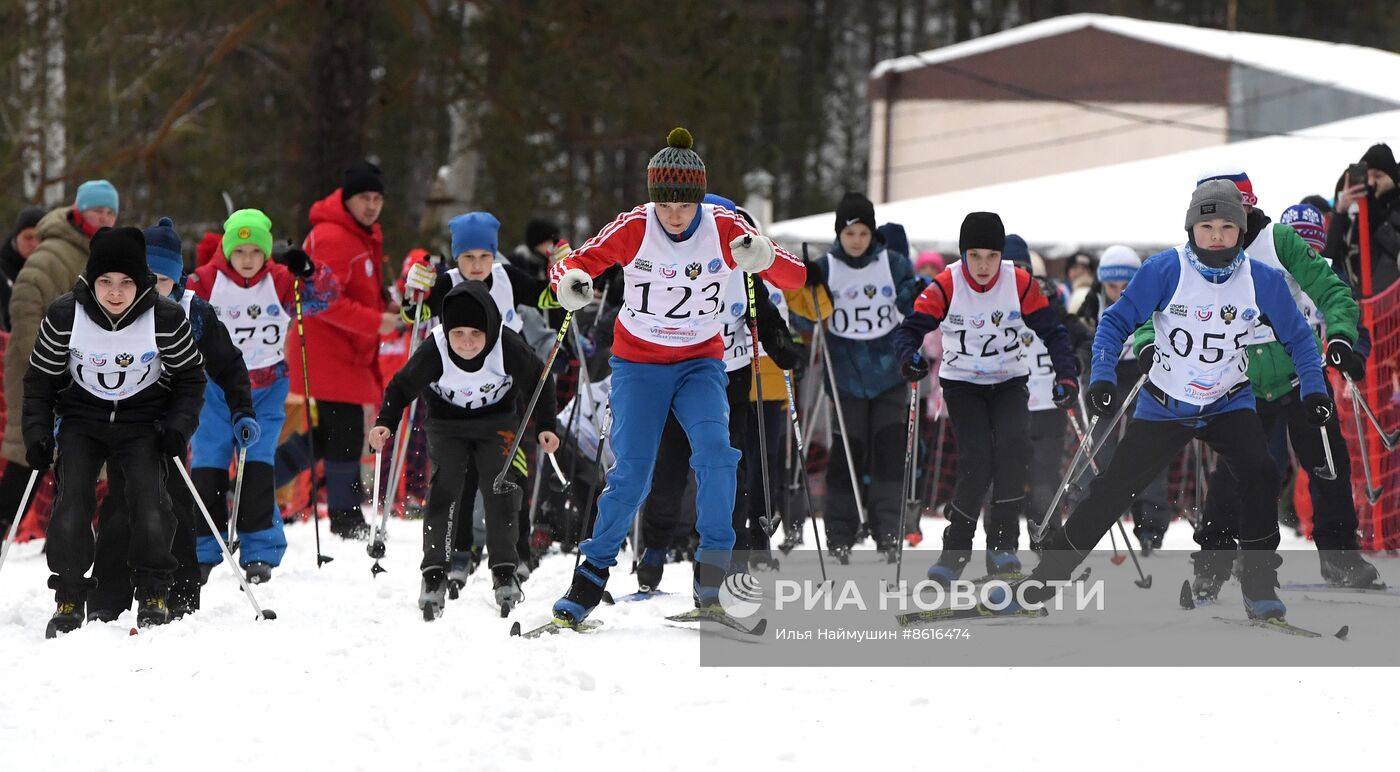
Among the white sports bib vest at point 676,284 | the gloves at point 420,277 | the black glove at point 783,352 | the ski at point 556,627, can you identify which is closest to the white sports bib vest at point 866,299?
the black glove at point 783,352

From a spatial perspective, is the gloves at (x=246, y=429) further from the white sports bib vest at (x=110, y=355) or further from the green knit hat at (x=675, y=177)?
the green knit hat at (x=675, y=177)

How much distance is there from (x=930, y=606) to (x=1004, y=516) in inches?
27.0

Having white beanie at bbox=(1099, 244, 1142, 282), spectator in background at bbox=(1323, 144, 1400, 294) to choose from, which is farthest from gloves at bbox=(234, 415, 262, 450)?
spectator in background at bbox=(1323, 144, 1400, 294)

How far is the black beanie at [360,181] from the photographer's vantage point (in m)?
9.01

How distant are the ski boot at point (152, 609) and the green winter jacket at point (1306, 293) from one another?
12.6ft

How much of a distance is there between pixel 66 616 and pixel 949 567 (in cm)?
348

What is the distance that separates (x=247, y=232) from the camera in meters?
7.97

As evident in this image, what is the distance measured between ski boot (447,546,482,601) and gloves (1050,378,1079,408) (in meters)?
2.60

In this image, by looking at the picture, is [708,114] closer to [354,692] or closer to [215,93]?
[215,93]

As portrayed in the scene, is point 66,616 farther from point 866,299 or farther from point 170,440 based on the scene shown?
point 866,299

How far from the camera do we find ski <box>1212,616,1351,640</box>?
5703 millimetres

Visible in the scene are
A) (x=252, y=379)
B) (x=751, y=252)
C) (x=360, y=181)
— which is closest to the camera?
(x=751, y=252)

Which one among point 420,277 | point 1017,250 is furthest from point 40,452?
point 1017,250

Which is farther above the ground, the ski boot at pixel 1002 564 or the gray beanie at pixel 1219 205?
the gray beanie at pixel 1219 205
